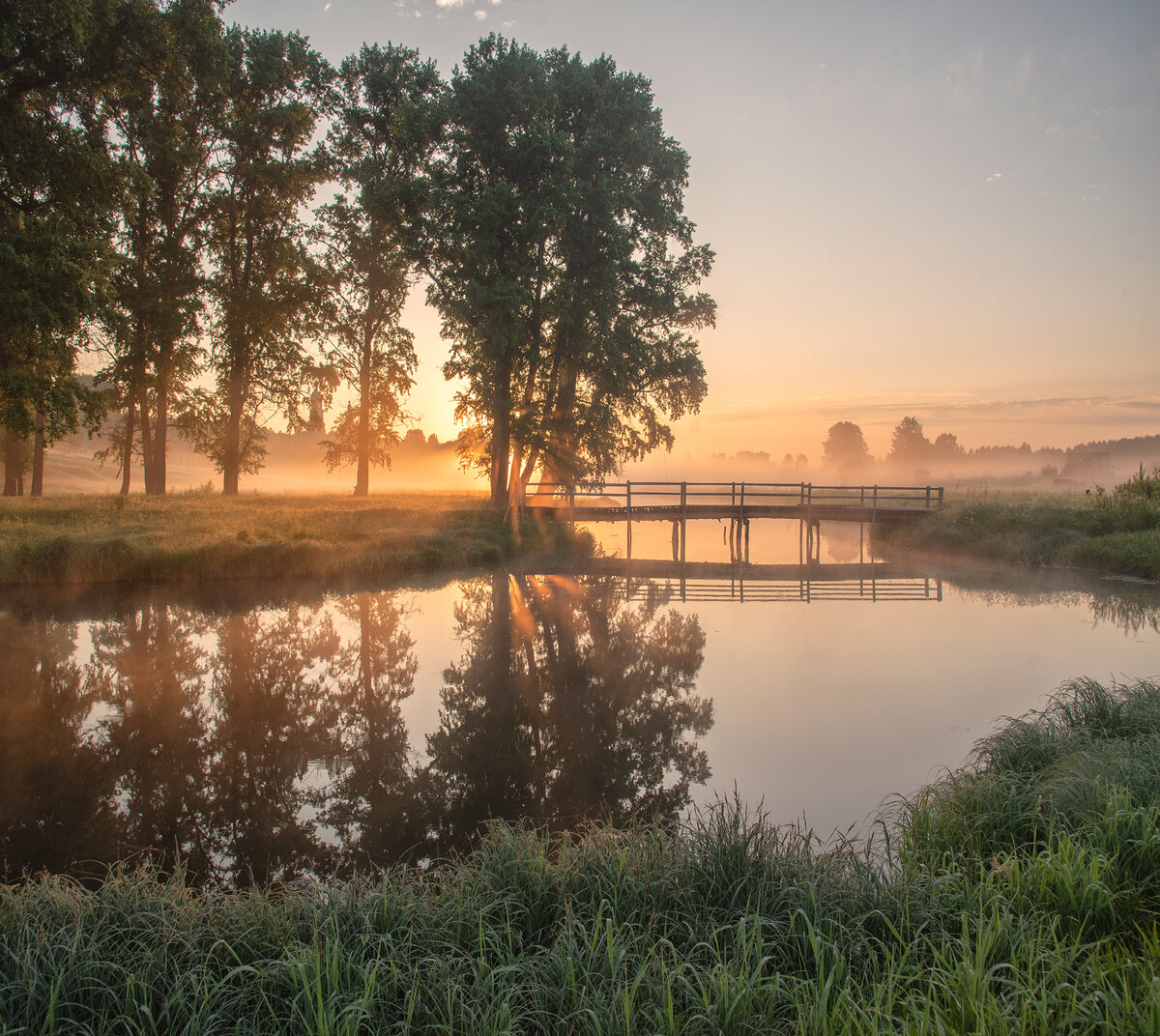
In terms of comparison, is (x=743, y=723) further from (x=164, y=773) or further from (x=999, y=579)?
(x=999, y=579)

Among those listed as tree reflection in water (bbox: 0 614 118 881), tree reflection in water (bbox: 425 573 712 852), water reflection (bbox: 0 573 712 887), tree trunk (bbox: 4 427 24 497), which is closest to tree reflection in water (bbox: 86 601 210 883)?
water reflection (bbox: 0 573 712 887)

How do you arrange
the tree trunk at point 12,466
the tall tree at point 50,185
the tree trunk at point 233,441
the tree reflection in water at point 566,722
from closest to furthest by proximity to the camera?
1. the tree reflection in water at point 566,722
2. the tall tree at point 50,185
3. the tree trunk at point 233,441
4. the tree trunk at point 12,466

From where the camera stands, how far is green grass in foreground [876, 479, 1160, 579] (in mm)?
20206

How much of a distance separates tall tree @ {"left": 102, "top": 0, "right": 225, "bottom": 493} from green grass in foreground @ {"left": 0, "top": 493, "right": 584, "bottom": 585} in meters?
4.86

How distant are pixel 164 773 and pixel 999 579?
19961 millimetres

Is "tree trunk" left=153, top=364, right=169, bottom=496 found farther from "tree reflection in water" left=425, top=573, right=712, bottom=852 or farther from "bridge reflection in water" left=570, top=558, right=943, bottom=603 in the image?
"tree reflection in water" left=425, top=573, right=712, bottom=852

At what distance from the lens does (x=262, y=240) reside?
29.5 m

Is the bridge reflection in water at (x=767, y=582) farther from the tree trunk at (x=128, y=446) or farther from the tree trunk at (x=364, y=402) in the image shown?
the tree trunk at (x=128, y=446)

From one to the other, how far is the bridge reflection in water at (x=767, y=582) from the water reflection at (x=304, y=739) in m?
5.62

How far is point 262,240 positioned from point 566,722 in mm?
27864

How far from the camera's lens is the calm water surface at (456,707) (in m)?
6.20

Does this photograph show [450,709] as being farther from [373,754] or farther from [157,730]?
[157,730]

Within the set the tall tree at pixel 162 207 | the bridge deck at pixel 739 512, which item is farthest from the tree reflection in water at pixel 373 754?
the bridge deck at pixel 739 512

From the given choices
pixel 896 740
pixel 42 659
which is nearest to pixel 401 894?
pixel 896 740
